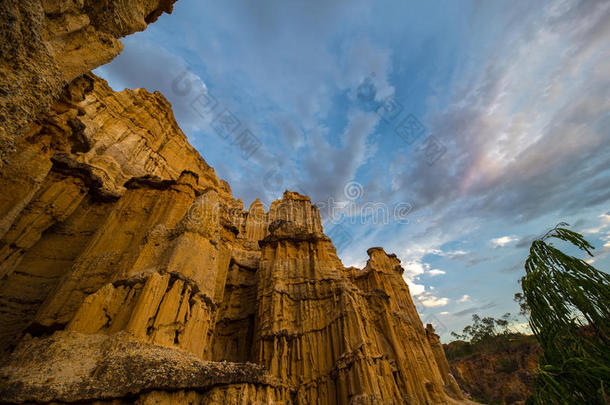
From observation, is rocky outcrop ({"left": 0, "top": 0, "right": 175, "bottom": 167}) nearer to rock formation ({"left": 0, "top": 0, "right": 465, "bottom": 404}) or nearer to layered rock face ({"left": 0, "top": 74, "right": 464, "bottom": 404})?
rock formation ({"left": 0, "top": 0, "right": 465, "bottom": 404})

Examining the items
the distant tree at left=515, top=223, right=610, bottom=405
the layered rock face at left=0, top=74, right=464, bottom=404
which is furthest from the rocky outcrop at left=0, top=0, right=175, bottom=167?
the distant tree at left=515, top=223, right=610, bottom=405

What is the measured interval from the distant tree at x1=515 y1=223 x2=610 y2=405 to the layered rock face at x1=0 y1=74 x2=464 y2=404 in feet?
21.9

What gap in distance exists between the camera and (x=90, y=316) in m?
6.98

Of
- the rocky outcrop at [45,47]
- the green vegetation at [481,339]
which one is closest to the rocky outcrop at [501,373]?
the green vegetation at [481,339]

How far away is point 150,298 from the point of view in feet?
24.6

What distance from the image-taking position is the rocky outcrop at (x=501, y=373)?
31562 millimetres

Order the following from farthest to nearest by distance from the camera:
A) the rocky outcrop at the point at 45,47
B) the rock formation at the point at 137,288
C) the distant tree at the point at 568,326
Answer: the rock formation at the point at 137,288 < the rocky outcrop at the point at 45,47 < the distant tree at the point at 568,326

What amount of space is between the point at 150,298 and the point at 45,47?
6.75m

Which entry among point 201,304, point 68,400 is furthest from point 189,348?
point 68,400

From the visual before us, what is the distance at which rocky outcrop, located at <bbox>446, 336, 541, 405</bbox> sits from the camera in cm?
3156

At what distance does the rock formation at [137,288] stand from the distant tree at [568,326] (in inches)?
235

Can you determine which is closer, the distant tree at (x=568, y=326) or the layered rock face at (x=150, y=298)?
the distant tree at (x=568, y=326)

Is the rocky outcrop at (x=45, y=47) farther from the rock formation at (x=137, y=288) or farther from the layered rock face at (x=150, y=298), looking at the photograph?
the layered rock face at (x=150, y=298)

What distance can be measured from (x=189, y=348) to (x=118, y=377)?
3013 millimetres
